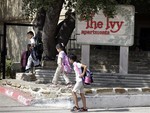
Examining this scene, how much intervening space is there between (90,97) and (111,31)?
134 inches

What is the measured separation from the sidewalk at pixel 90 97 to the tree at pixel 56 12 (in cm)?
240

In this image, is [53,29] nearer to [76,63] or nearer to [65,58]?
[65,58]

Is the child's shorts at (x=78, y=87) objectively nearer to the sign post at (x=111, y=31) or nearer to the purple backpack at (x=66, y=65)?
the purple backpack at (x=66, y=65)

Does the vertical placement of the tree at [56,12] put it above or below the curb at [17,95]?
above

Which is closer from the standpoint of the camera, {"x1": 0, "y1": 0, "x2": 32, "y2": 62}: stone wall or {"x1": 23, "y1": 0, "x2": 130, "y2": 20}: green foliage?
{"x1": 23, "y1": 0, "x2": 130, "y2": 20}: green foliage

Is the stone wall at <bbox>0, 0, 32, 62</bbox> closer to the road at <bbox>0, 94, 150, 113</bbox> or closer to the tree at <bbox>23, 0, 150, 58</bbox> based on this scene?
the tree at <bbox>23, 0, 150, 58</bbox>

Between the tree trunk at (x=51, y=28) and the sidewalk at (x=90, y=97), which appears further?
the tree trunk at (x=51, y=28)

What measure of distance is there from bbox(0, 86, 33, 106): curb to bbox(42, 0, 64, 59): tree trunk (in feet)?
7.59

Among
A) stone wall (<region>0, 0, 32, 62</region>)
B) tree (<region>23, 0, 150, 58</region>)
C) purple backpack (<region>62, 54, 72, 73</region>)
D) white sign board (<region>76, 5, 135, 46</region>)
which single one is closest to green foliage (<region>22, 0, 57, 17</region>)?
tree (<region>23, 0, 150, 58</region>)

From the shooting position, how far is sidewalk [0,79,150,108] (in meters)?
10.9

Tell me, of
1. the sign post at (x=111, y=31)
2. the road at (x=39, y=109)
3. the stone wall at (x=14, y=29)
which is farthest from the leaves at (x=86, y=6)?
the stone wall at (x=14, y=29)

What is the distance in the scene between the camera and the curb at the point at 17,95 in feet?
36.2

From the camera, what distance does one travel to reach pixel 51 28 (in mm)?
13695

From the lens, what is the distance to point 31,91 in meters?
11.4
